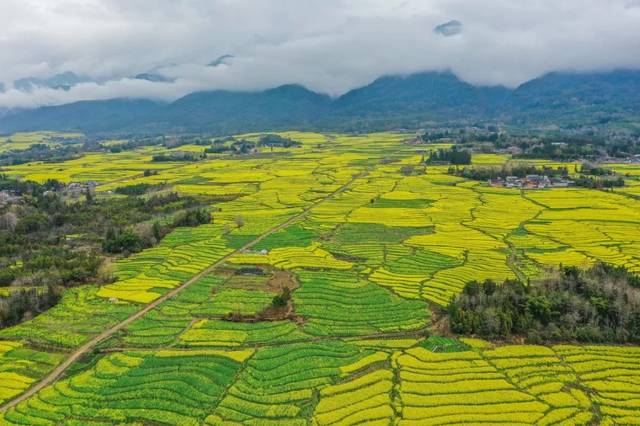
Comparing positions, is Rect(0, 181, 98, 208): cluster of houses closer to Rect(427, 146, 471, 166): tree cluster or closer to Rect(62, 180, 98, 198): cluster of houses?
Rect(62, 180, 98, 198): cluster of houses

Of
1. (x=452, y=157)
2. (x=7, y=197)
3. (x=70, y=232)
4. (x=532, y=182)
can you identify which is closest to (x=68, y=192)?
(x=7, y=197)

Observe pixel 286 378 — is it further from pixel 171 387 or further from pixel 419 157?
pixel 419 157

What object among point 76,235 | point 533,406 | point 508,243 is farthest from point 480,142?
point 533,406

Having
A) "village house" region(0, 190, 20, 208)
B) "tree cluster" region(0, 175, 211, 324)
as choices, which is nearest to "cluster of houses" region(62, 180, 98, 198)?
"tree cluster" region(0, 175, 211, 324)

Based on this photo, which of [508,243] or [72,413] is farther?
[508,243]

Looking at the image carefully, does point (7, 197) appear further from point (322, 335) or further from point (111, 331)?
point (322, 335)

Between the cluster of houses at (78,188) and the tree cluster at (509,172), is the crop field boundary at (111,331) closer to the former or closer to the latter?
the cluster of houses at (78,188)
